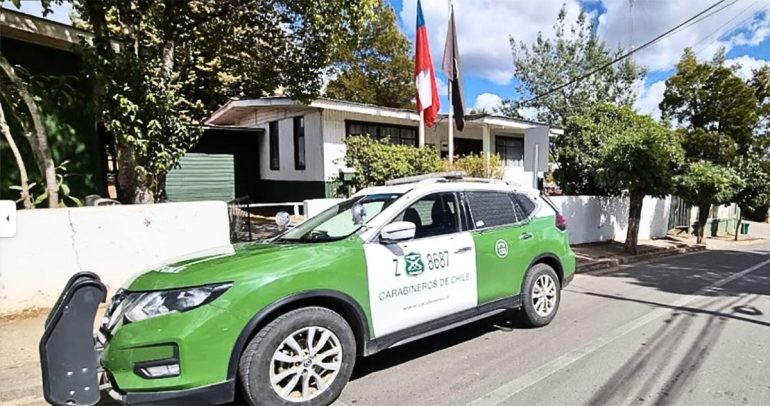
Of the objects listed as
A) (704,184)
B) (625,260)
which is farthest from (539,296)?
(704,184)

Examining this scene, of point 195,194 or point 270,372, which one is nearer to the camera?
point 270,372

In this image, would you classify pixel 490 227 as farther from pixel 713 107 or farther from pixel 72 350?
pixel 713 107

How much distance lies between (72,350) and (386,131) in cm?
1329

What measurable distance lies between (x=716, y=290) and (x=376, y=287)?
723 cm

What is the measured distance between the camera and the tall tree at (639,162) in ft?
41.7

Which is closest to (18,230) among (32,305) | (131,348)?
(32,305)

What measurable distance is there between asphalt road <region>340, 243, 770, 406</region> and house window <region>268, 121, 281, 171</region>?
1211 centimetres

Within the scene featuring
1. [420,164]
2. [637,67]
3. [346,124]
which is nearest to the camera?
[420,164]

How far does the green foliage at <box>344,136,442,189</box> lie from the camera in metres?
12.2

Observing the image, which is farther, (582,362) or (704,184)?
(704,184)

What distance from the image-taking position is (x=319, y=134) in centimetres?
1398

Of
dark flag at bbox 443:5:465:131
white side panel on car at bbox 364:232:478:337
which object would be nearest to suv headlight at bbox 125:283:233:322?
white side panel on car at bbox 364:232:478:337

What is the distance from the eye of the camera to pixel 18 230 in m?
5.60

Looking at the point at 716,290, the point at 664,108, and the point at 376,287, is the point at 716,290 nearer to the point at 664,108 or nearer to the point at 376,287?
the point at 376,287
